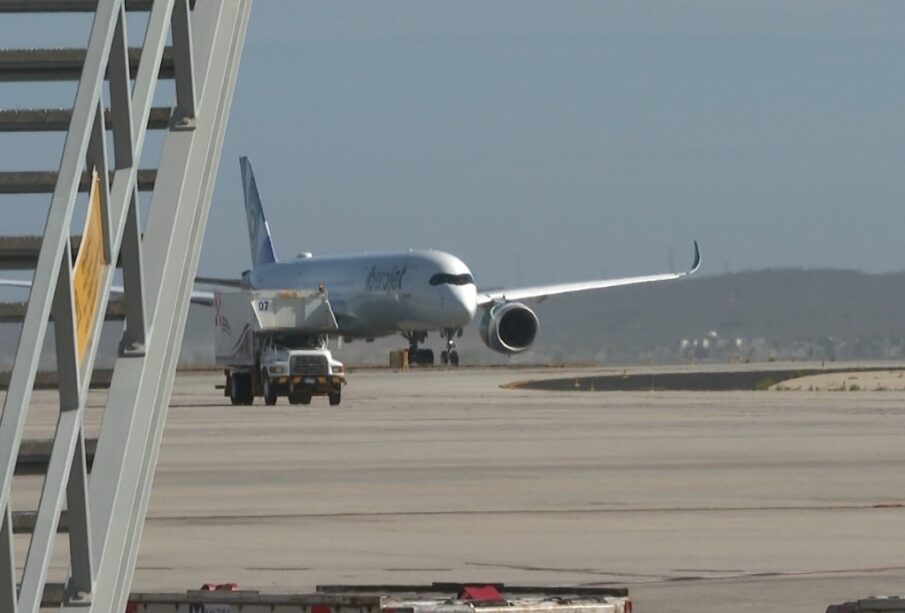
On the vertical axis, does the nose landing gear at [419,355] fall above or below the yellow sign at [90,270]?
above

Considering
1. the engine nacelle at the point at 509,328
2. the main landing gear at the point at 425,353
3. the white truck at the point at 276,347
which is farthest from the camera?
the main landing gear at the point at 425,353

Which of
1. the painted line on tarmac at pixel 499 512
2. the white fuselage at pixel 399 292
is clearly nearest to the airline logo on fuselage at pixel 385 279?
the white fuselage at pixel 399 292

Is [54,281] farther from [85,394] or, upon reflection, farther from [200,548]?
[200,548]

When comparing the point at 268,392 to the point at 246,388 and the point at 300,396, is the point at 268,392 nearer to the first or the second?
the point at 300,396

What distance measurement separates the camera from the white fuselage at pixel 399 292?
225 feet

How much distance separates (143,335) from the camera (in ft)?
25.7

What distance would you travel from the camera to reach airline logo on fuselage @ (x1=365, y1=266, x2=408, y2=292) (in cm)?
6992

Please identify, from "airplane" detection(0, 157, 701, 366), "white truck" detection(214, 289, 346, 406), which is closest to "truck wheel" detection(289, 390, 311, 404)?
"white truck" detection(214, 289, 346, 406)

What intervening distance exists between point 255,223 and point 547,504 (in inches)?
3015

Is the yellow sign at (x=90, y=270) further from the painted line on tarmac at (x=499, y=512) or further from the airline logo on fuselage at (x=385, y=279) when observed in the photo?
the airline logo on fuselage at (x=385, y=279)

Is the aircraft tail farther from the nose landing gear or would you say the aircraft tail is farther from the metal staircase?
the metal staircase

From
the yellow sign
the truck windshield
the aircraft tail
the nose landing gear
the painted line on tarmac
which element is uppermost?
the aircraft tail

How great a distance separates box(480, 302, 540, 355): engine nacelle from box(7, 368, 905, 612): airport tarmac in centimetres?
3426

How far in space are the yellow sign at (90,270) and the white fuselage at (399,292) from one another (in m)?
59.5
